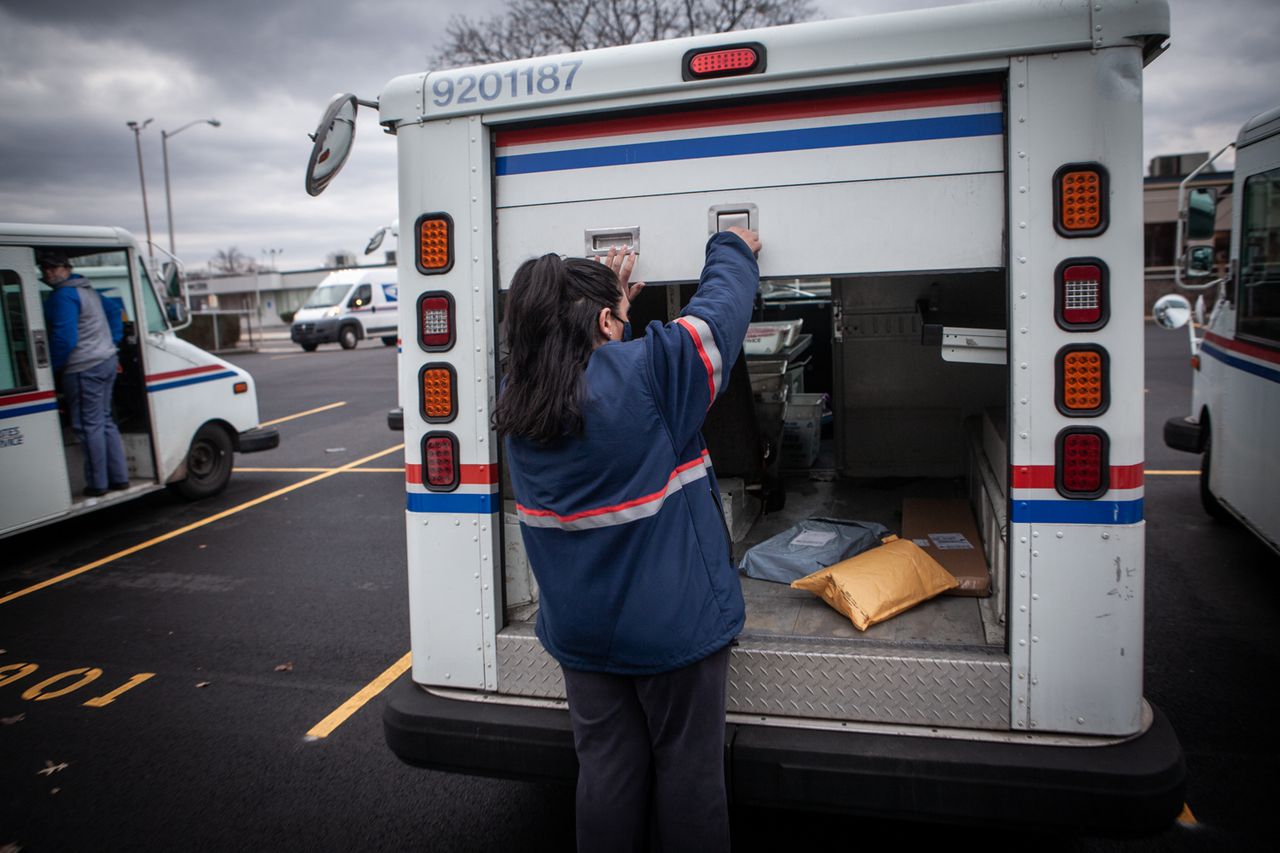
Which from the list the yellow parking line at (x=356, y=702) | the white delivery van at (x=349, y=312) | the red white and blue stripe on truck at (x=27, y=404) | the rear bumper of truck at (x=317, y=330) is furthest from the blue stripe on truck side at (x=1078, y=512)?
the rear bumper of truck at (x=317, y=330)

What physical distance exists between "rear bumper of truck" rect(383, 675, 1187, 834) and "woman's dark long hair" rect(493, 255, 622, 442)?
1.04m

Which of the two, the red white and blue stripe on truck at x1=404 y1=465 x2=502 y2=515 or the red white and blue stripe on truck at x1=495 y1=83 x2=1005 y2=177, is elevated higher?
the red white and blue stripe on truck at x1=495 y1=83 x2=1005 y2=177

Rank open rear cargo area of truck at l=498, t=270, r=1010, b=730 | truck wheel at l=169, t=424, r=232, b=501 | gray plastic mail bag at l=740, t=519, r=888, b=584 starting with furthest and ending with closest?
1. truck wheel at l=169, t=424, r=232, b=501
2. gray plastic mail bag at l=740, t=519, r=888, b=584
3. open rear cargo area of truck at l=498, t=270, r=1010, b=730

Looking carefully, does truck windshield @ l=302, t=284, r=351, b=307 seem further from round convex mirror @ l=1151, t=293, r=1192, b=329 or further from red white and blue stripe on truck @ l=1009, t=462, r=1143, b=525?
red white and blue stripe on truck @ l=1009, t=462, r=1143, b=525

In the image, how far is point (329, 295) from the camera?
29.4 m

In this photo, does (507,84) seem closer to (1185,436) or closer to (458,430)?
(458,430)

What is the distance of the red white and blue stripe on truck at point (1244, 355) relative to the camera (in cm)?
468

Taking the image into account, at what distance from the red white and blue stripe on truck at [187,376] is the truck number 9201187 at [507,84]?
236 inches

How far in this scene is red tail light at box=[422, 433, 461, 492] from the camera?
2.86m

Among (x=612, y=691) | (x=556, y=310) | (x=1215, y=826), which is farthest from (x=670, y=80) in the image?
(x=1215, y=826)

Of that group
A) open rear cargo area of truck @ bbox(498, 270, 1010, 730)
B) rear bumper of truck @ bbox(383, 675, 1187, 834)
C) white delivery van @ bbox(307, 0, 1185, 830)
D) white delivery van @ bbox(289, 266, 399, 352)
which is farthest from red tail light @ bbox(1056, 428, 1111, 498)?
white delivery van @ bbox(289, 266, 399, 352)

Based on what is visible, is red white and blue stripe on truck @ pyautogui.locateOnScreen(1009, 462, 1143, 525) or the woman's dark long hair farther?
red white and blue stripe on truck @ pyautogui.locateOnScreen(1009, 462, 1143, 525)

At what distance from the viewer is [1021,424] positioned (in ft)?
8.00

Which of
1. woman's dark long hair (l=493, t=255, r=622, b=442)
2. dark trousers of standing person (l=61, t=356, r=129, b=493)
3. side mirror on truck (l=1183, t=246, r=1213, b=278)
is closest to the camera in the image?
woman's dark long hair (l=493, t=255, r=622, b=442)
